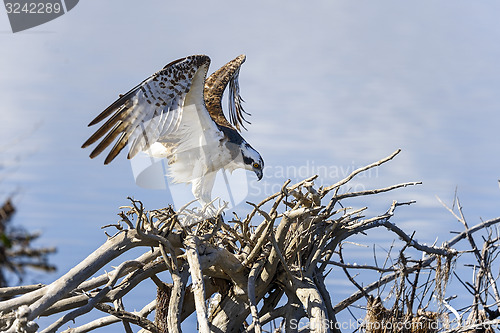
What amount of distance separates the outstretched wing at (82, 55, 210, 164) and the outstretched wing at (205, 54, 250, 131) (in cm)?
64

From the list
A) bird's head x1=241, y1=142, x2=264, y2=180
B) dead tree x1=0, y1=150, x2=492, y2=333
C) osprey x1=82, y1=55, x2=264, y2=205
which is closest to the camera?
dead tree x1=0, y1=150, x2=492, y2=333

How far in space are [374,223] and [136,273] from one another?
1708 millimetres

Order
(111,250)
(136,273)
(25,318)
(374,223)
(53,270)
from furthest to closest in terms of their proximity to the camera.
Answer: (374,223)
(136,273)
(111,250)
(25,318)
(53,270)

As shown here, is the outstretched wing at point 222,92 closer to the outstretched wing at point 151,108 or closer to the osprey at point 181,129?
the osprey at point 181,129

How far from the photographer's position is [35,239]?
157cm

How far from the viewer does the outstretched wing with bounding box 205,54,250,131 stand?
548cm

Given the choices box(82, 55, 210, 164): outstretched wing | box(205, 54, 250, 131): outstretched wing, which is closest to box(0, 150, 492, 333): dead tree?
box(82, 55, 210, 164): outstretched wing

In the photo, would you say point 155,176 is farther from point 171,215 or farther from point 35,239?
point 35,239

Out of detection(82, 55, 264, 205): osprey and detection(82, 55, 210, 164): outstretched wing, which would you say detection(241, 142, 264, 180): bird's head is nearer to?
detection(82, 55, 264, 205): osprey

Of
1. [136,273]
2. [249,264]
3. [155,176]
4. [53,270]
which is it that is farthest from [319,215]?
[53,270]

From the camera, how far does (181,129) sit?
4777 millimetres

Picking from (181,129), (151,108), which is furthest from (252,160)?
(151,108)

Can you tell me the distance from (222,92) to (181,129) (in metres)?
1.16

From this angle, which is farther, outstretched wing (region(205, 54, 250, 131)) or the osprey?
outstretched wing (region(205, 54, 250, 131))
